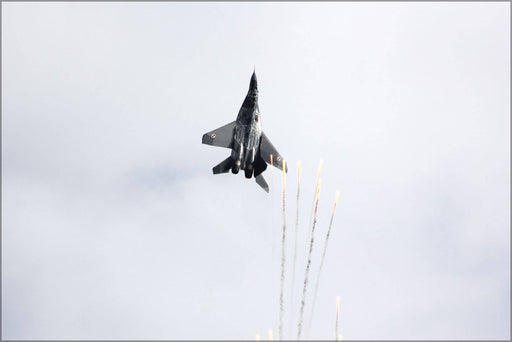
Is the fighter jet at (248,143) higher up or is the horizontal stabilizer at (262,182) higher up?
the fighter jet at (248,143)

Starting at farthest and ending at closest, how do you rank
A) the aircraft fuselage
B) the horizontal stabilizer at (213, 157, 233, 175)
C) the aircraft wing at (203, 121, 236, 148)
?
1. the horizontal stabilizer at (213, 157, 233, 175)
2. the aircraft wing at (203, 121, 236, 148)
3. the aircraft fuselage

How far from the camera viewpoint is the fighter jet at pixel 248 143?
7038 centimetres

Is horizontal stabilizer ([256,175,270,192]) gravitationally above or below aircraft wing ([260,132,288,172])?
below

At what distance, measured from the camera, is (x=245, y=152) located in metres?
70.3

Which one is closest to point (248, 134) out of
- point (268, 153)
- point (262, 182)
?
point (268, 153)

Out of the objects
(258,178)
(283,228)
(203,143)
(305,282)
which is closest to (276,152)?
(258,178)

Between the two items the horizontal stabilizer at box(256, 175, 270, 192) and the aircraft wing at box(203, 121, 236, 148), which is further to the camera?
the horizontal stabilizer at box(256, 175, 270, 192)

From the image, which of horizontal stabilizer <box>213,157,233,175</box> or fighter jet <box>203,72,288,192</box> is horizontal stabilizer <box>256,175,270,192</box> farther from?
horizontal stabilizer <box>213,157,233,175</box>

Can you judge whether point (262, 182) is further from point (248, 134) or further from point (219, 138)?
point (219, 138)

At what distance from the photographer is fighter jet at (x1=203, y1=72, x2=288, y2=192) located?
231 feet

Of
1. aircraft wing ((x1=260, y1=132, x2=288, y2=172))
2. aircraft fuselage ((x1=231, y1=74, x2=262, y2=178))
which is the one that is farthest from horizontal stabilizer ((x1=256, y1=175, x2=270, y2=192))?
aircraft fuselage ((x1=231, y1=74, x2=262, y2=178))

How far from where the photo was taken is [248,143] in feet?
232

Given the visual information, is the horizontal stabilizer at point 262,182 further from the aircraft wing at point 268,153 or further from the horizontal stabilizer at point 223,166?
the horizontal stabilizer at point 223,166

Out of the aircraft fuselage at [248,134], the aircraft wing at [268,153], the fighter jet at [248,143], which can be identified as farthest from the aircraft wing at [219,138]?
the aircraft wing at [268,153]
